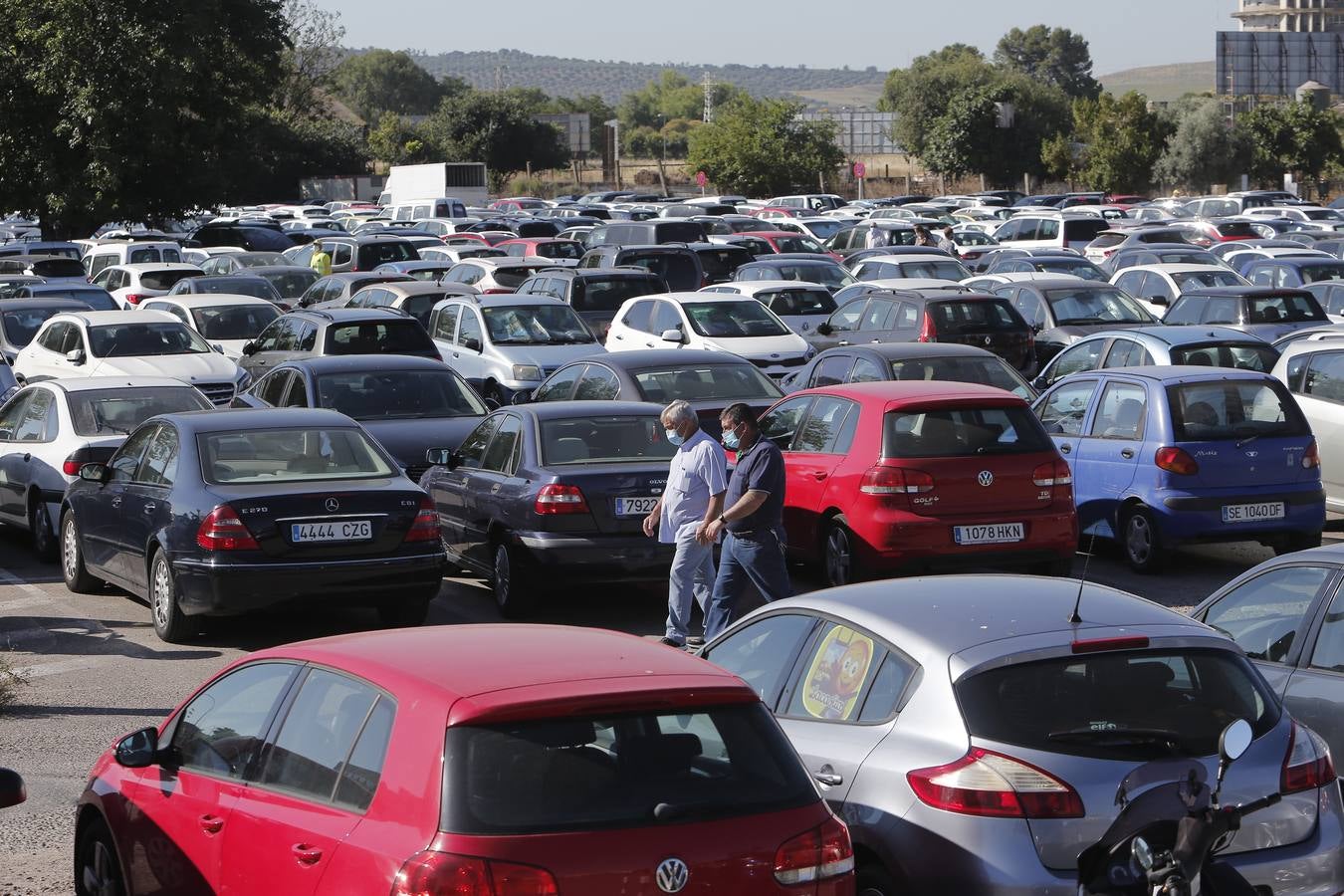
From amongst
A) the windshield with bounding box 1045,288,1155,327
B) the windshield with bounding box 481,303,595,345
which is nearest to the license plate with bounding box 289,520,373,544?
the windshield with bounding box 481,303,595,345

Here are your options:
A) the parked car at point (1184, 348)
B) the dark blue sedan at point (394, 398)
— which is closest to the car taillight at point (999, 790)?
the dark blue sedan at point (394, 398)

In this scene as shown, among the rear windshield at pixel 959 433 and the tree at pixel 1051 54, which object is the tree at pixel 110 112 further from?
the tree at pixel 1051 54

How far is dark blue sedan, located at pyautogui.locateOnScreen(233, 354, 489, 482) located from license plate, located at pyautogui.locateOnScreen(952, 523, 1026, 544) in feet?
16.9

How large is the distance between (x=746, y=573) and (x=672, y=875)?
6282 millimetres

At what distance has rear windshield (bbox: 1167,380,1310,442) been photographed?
45.1 feet

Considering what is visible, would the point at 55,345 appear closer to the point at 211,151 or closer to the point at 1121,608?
the point at 1121,608

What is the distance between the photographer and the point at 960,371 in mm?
16547

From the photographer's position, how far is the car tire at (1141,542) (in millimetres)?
13836

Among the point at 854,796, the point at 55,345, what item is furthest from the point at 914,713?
the point at 55,345

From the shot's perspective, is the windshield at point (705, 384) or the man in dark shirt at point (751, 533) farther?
the windshield at point (705, 384)

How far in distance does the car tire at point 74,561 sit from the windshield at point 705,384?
4.95 metres

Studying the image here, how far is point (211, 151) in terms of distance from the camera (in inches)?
1747

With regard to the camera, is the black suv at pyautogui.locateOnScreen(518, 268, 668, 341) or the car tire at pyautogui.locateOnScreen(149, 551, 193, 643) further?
the black suv at pyautogui.locateOnScreen(518, 268, 668, 341)

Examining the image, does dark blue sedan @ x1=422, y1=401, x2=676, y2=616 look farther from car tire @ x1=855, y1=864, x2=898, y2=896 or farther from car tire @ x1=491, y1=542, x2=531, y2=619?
car tire @ x1=855, y1=864, x2=898, y2=896
